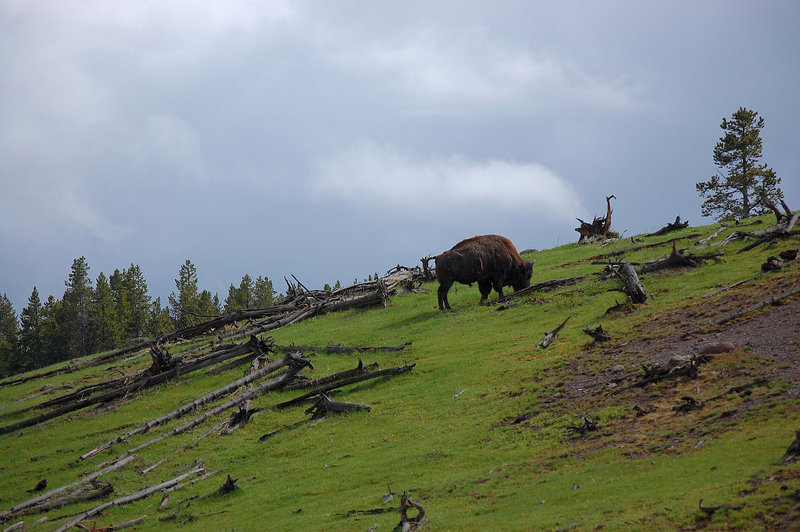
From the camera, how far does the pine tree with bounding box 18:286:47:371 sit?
77.1 metres

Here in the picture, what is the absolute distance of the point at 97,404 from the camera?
26.2 meters

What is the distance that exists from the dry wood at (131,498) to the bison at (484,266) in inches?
582

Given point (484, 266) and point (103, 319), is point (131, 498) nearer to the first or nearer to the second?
point (484, 266)

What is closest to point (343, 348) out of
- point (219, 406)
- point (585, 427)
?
point (219, 406)

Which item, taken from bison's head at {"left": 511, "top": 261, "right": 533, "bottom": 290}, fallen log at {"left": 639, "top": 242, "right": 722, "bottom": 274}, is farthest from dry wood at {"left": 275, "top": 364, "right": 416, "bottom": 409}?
fallen log at {"left": 639, "top": 242, "right": 722, "bottom": 274}

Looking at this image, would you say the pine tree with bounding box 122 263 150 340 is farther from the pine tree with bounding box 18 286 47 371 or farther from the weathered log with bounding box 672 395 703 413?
the weathered log with bounding box 672 395 703 413

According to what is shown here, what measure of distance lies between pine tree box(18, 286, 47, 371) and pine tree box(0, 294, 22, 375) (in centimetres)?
62

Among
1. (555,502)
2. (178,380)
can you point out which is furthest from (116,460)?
(555,502)

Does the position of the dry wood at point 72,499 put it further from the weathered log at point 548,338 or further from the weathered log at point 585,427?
the weathered log at point 548,338

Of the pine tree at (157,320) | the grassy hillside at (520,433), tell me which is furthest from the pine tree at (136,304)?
the grassy hillside at (520,433)

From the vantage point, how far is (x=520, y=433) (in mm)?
13750

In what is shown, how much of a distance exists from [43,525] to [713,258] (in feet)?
73.4

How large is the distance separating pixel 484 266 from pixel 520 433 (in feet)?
51.8

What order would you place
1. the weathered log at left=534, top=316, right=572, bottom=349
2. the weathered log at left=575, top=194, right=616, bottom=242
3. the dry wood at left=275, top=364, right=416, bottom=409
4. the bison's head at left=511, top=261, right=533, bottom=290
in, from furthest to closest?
the weathered log at left=575, top=194, right=616, bottom=242, the bison's head at left=511, top=261, right=533, bottom=290, the dry wood at left=275, top=364, right=416, bottom=409, the weathered log at left=534, top=316, right=572, bottom=349
